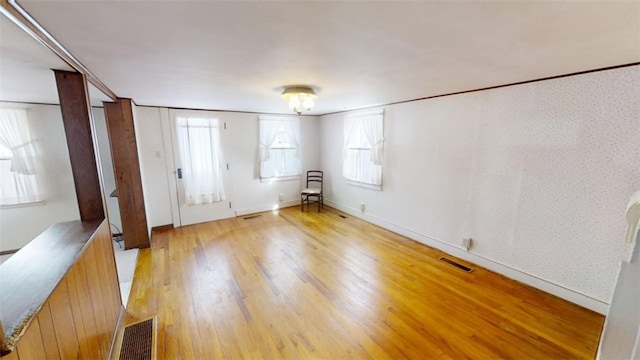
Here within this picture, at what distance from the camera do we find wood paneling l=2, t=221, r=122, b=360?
0.98m

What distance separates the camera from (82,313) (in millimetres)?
1407

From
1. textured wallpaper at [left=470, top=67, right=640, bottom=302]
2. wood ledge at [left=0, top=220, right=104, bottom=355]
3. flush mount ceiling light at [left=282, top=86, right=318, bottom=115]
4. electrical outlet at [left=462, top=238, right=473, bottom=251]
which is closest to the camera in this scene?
wood ledge at [left=0, top=220, right=104, bottom=355]

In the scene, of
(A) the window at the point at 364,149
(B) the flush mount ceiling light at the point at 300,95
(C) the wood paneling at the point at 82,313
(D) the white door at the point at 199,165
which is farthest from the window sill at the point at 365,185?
(C) the wood paneling at the point at 82,313

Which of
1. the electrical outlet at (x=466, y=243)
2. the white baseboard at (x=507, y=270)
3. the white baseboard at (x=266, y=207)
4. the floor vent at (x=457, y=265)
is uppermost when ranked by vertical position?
the electrical outlet at (x=466, y=243)

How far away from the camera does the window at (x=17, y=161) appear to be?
284 cm

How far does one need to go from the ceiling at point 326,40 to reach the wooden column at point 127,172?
916mm

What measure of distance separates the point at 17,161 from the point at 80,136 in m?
2.36

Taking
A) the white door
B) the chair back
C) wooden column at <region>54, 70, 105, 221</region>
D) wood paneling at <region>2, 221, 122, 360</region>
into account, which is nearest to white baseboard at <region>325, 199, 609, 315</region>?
the chair back

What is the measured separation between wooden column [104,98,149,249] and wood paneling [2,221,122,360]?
1.51 meters

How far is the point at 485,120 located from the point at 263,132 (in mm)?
3729

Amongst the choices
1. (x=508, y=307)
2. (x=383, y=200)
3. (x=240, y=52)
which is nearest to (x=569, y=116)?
(x=508, y=307)

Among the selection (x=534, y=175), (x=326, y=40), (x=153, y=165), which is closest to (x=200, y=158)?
(x=153, y=165)

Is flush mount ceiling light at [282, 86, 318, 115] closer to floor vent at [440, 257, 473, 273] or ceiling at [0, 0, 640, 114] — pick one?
ceiling at [0, 0, 640, 114]

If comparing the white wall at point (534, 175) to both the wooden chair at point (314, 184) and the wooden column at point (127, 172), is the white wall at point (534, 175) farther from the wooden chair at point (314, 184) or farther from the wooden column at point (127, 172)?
the wooden column at point (127, 172)
